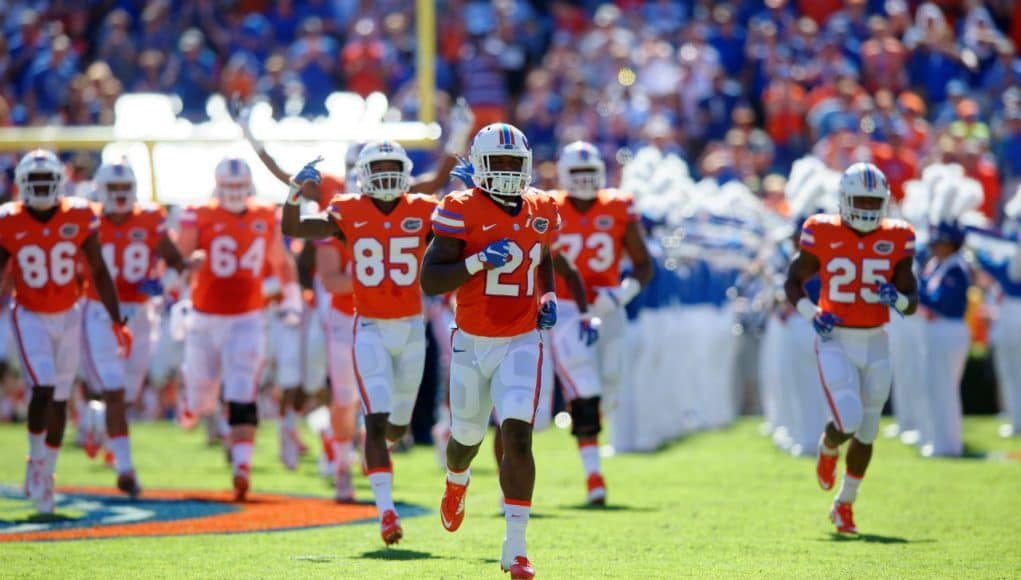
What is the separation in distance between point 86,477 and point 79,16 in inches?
415

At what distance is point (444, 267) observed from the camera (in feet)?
25.3

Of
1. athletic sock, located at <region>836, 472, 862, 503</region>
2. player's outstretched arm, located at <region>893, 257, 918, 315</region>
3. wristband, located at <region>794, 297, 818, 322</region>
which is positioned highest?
player's outstretched arm, located at <region>893, 257, 918, 315</region>

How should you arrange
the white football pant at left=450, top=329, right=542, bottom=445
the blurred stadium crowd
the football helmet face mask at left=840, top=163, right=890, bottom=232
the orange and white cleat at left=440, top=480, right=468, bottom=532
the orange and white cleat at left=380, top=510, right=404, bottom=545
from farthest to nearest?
1. the blurred stadium crowd
2. the football helmet face mask at left=840, top=163, right=890, bottom=232
3. the orange and white cleat at left=380, top=510, right=404, bottom=545
4. the orange and white cleat at left=440, top=480, right=468, bottom=532
5. the white football pant at left=450, top=329, right=542, bottom=445

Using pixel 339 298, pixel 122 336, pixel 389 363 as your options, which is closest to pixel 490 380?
pixel 389 363

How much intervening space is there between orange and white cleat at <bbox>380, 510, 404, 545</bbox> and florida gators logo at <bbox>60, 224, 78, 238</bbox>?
2947mm

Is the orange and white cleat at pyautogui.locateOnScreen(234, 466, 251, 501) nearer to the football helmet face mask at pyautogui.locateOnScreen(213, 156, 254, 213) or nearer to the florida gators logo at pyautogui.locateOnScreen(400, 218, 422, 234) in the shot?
the football helmet face mask at pyautogui.locateOnScreen(213, 156, 254, 213)

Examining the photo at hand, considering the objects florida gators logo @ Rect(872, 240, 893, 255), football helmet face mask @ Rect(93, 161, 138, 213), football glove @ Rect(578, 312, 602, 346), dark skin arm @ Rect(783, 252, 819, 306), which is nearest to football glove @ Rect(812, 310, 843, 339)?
dark skin arm @ Rect(783, 252, 819, 306)

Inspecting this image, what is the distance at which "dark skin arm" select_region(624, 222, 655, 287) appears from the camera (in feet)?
37.0

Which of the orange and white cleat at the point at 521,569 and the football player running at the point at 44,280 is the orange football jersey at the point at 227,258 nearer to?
the football player running at the point at 44,280

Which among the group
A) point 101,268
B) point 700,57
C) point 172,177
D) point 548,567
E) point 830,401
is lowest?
point 548,567

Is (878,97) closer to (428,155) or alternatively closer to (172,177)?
(428,155)

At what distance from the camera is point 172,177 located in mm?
18984

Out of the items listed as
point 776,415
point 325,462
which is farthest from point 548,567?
point 776,415

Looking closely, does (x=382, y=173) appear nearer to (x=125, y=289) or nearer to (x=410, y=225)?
(x=410, y=225)
